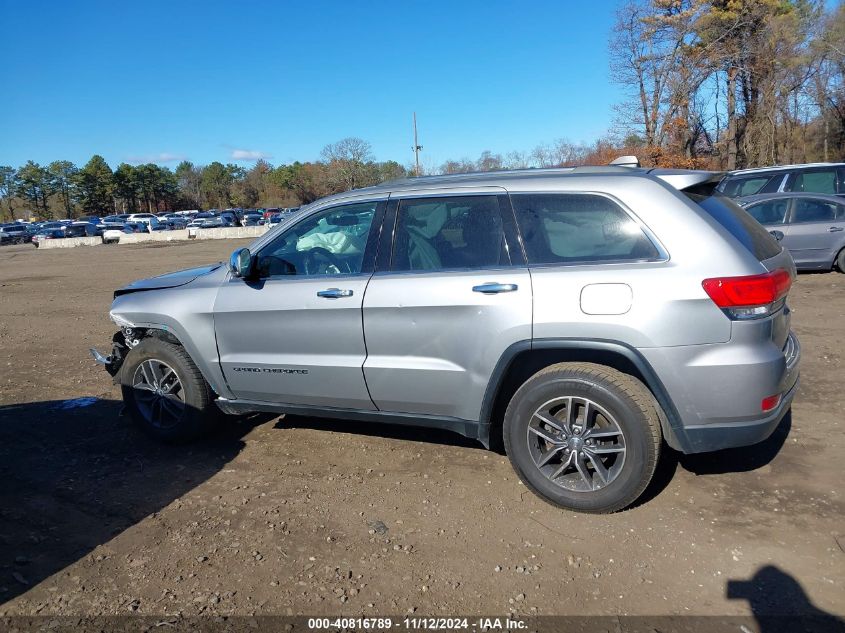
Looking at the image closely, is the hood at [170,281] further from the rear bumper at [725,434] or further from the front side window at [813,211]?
the front side window at [813,211]

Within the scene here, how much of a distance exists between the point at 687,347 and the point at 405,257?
174cm

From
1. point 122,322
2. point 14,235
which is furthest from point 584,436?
point 14,235

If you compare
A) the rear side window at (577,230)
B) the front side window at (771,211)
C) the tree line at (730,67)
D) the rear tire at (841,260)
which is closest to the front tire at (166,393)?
the rear side window at (577,230)

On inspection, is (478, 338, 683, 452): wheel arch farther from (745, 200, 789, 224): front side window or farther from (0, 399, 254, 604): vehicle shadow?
(745, 200, 789, 224): front side window

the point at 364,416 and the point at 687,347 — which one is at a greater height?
the point at 687,347

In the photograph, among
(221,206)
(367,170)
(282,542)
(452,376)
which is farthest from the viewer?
(221,206)

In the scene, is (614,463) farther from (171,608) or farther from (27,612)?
(27,612)

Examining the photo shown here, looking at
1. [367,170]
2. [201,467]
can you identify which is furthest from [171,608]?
[367,170]

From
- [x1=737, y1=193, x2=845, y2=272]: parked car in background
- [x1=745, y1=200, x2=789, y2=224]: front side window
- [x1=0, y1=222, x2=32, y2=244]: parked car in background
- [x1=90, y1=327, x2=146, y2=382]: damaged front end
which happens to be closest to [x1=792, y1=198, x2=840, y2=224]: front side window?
[x1=737, y1=193, x2=845, y2=272]: parked car in background

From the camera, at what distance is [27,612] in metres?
2.82

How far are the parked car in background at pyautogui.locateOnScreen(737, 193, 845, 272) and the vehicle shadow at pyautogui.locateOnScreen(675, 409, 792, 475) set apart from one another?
780 cm

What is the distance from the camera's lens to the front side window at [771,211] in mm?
10992

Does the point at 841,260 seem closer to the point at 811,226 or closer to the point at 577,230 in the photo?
the point at 811,226

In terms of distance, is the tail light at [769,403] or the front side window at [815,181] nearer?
the tail light at [769,403]
